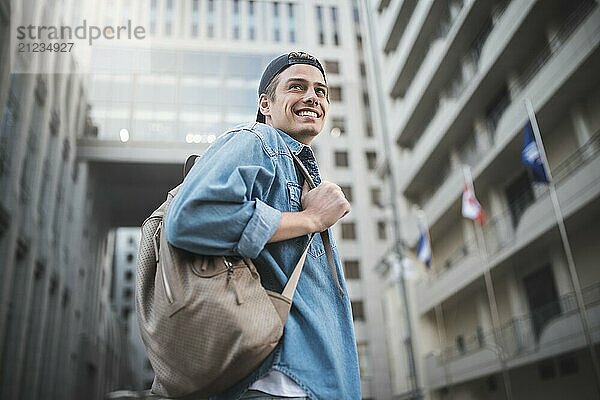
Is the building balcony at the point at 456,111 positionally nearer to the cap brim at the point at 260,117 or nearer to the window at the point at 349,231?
the window at the point at 349,231

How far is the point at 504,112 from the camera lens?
9.83 meters

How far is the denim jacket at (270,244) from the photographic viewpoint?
2.92 ft

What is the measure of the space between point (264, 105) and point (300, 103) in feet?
0.41

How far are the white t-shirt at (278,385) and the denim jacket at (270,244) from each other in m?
0.01

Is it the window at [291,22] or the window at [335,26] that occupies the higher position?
the window at [335,26]

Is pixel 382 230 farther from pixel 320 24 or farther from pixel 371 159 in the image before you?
pixel 320 24

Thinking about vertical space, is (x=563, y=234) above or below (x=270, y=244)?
above

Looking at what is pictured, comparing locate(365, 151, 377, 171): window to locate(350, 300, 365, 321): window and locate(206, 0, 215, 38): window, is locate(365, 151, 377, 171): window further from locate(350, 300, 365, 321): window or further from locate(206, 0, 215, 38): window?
locate(206, 0, 215, 38): window

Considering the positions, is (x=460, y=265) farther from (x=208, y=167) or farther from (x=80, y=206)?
(x=208, y=167)

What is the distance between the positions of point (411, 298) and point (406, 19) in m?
7.24

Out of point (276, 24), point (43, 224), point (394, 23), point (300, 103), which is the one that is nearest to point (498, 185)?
point (394, 23)

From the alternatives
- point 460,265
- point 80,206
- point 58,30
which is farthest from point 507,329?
point 58,30

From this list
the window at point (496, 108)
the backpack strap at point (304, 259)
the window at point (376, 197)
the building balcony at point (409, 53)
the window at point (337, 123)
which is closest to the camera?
the backpack strap at point (304, 259)

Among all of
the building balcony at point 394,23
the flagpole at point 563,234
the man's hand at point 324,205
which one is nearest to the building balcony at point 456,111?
the flagpole at point 563,234
